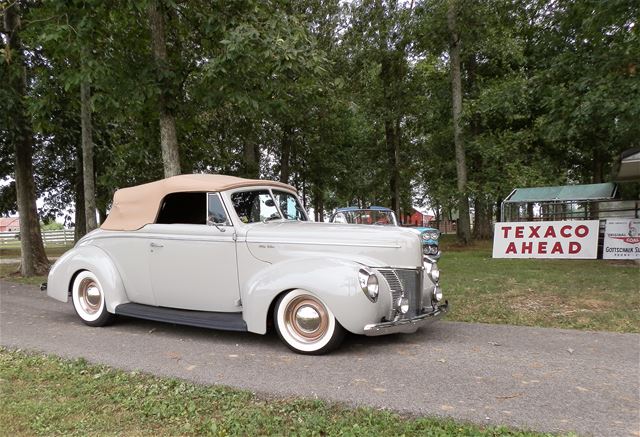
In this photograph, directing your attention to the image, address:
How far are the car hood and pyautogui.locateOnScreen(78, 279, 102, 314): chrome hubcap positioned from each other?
2.58 metres

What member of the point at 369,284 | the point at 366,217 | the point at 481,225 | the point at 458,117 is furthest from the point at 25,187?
the point at 481,225

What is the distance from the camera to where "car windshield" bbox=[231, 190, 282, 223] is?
6.11 m

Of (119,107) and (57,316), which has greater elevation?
(119,107)

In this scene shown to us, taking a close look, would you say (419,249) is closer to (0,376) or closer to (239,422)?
(239,422)

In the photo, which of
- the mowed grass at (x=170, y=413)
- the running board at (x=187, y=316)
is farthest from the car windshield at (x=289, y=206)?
the mowed grass at (x=170, y=413)

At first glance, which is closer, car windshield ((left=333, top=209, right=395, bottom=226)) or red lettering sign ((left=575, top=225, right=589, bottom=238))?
car windshield ((left=333, top=209, right=395, bottom=226))

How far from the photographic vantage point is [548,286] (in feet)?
30.2

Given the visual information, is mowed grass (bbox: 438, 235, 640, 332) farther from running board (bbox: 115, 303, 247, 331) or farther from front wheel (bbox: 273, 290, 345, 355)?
running board (bbox: 115, 303, 247, 331)

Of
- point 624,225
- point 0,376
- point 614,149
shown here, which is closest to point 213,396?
point 0,376

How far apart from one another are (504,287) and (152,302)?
20.8 feet

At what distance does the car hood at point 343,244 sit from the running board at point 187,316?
0.79m

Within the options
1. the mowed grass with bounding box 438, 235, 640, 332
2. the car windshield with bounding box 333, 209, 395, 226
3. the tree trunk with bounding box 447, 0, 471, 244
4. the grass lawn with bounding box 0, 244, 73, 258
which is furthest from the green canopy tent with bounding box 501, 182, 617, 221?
the grass lawn with bounding box 0, 244, 73, 258

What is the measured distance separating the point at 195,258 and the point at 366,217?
24.7 ft

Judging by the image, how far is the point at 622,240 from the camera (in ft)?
A: 44.9
